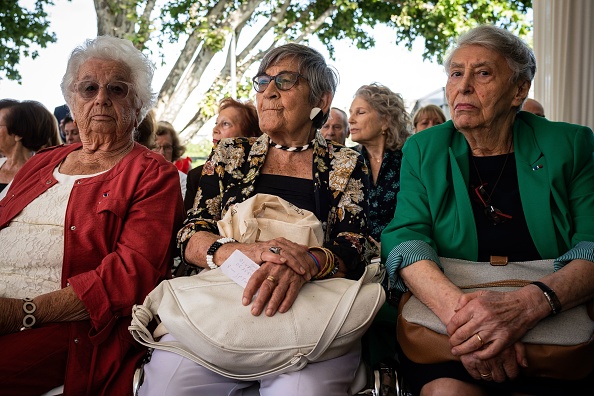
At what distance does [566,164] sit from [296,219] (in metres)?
1.06

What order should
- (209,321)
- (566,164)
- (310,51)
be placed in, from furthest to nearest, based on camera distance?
(310,51), (566,164), (209,321)

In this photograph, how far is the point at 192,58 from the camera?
11.2 m

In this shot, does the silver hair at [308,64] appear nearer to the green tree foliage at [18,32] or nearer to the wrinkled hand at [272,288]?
the wrinkled hand at [272,288]

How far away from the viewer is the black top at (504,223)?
219cm

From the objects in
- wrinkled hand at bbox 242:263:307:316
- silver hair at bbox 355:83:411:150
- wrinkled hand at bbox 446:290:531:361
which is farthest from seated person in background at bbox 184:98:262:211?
wrinkled hand at bbox 446:290:531:361

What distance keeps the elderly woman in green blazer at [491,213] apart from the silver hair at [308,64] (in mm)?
490

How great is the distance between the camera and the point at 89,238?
2254 mm

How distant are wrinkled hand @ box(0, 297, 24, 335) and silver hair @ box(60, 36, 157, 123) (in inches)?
38.2

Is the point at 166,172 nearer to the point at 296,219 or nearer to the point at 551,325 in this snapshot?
the point at 296,219

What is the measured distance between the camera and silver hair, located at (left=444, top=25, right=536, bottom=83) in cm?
233

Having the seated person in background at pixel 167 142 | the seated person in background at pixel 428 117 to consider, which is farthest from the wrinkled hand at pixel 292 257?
the seated person in background at pixel 428 117

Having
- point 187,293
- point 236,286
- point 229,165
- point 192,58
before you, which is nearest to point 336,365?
point 236,286

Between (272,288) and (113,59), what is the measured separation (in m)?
1.33

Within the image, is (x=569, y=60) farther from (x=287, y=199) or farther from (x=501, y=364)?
(x=501, y=364)
